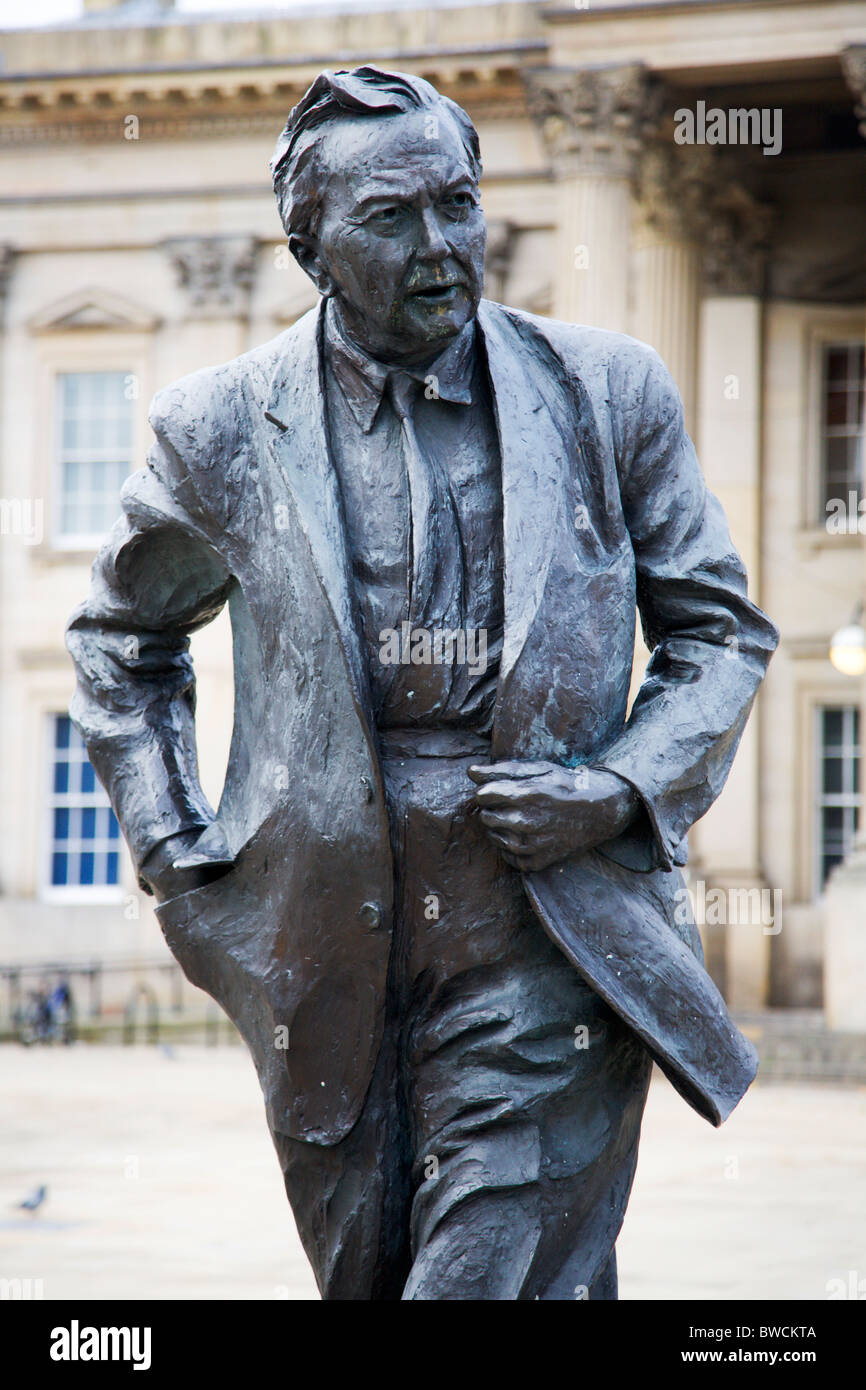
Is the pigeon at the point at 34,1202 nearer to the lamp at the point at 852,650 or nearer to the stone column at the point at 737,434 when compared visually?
the lamp at the point at 852,650

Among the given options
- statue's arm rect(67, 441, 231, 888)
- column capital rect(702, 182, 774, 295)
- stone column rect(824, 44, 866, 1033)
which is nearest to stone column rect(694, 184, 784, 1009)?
column capital rect(702, 182, 774, 295)

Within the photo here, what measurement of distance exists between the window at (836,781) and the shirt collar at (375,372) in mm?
22507

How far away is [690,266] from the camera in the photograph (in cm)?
2405

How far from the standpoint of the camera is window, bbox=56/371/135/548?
27766 millimetres

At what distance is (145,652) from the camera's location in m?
3.27

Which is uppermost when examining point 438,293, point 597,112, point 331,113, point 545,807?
point 597,112

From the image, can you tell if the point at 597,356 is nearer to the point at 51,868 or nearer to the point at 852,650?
the point at 852,650

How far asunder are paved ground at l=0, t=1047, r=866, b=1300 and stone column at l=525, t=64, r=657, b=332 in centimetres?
846

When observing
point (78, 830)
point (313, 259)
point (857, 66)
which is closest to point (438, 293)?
point (313, 259)

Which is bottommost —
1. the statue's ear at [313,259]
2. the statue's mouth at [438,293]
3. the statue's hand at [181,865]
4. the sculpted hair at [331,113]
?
the statue's hand at [181,865]

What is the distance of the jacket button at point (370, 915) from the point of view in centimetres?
288

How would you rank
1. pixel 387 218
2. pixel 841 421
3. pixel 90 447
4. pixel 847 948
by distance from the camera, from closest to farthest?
1. pixel 387 218
2. pixel 847 948
3. pixel 841 421
4. pixel 90 447

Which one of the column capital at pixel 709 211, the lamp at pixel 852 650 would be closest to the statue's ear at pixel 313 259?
the lamp at pixel 852 650

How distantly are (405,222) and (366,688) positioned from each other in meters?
0.64
